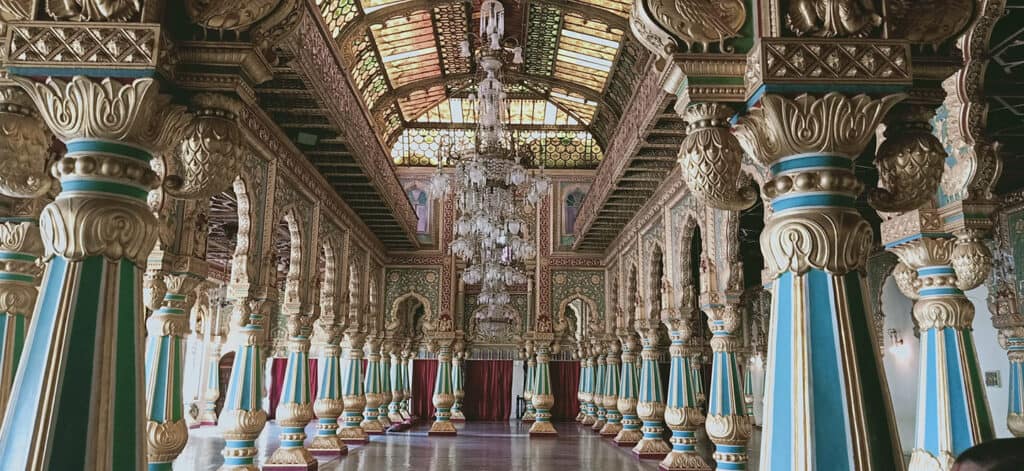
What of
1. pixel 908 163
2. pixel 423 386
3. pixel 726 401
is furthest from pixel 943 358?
pixel 423 386

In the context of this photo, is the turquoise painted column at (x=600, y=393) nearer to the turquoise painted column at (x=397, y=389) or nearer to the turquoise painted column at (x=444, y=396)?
the turquoise painted column at (x=444, y=396)

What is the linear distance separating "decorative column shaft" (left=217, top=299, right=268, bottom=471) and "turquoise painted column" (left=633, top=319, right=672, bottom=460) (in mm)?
5755

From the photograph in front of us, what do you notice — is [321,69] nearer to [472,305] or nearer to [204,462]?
[204,462]

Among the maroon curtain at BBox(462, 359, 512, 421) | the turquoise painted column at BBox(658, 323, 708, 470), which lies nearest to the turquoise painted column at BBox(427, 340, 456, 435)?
the maroon curtain at BBox(462, 359, 512, 421)

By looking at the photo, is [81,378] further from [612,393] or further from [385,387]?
[385,387]

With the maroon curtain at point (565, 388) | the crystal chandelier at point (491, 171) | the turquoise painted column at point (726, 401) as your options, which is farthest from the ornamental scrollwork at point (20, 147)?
the maroon curtain at point (565, 388)

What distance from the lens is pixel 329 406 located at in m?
11.5

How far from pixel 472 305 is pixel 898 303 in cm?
1088

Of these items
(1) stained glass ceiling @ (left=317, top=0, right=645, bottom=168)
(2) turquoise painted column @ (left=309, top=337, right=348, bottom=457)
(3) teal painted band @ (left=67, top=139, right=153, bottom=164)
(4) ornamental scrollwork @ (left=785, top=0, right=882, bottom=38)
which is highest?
(1) stained glass ceiling @ (left=317, top=0, right=645, bottom=168)

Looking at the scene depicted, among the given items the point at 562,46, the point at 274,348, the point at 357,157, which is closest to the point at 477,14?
the point at 562,46

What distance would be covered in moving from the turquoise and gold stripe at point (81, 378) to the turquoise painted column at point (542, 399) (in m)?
13.8

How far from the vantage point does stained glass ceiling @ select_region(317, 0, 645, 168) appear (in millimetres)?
11711

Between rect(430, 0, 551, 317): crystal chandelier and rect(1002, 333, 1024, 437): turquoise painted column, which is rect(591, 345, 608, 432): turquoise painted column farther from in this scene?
rect(1002, 333, 1024, 437): turquoise painted column

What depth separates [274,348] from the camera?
22578 millimetres
